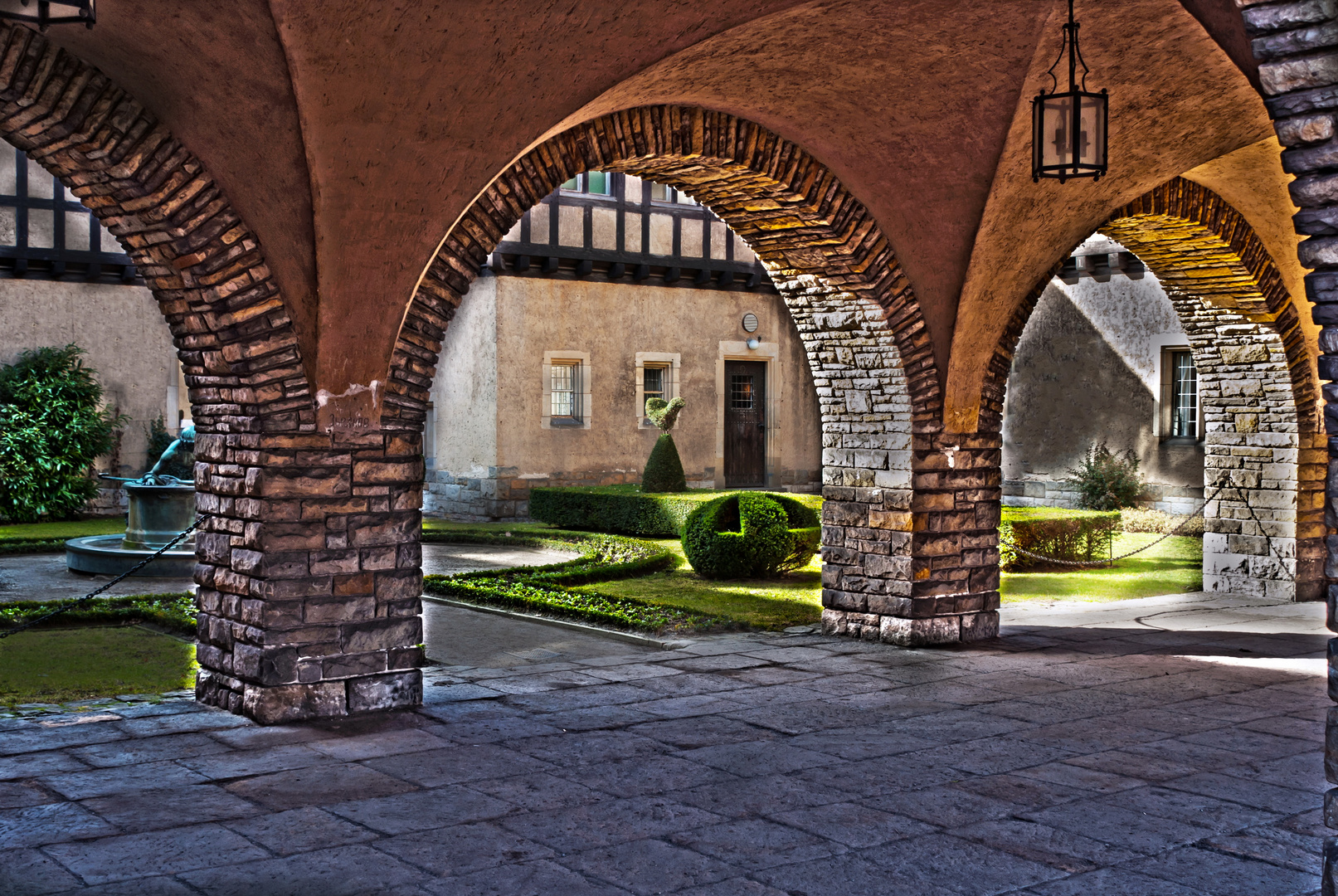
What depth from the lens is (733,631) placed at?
8516 mm

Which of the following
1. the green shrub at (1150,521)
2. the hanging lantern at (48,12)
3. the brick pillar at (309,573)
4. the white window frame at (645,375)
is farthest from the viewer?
the white window frame at (645,375)

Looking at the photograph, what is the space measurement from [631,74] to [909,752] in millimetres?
3434

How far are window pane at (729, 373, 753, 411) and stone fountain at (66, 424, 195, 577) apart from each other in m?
9.33

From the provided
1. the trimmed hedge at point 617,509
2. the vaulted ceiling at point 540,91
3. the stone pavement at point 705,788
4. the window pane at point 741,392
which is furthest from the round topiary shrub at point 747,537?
the window pane at point 741,392

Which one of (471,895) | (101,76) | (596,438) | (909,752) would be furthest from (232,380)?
(596,438)

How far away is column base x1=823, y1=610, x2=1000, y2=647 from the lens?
26.6ft

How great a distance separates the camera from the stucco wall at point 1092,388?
15.4m

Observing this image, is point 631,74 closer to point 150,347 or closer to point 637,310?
point 637,310

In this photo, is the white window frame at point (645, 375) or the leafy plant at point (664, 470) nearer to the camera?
the leafy plant at point (664, 470)

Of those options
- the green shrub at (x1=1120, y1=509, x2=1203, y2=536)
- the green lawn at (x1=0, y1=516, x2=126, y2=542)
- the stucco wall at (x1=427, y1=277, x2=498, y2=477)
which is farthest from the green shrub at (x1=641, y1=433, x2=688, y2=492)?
the green lawn at (x1=0, y1=516, x2=126, y2=542)

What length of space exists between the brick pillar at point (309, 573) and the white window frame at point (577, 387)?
1073cm

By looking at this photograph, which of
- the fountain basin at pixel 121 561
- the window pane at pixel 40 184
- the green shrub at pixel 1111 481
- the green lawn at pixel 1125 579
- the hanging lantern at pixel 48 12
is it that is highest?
the window pane at pixel 40 184

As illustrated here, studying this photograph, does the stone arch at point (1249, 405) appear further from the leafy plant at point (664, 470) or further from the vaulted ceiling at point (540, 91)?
the leafy plant at point (664, 470)

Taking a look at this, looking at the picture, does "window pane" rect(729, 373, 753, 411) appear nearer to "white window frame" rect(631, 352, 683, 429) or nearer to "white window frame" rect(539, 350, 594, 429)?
"white window frame" rect(631, 352, 683, 429)
